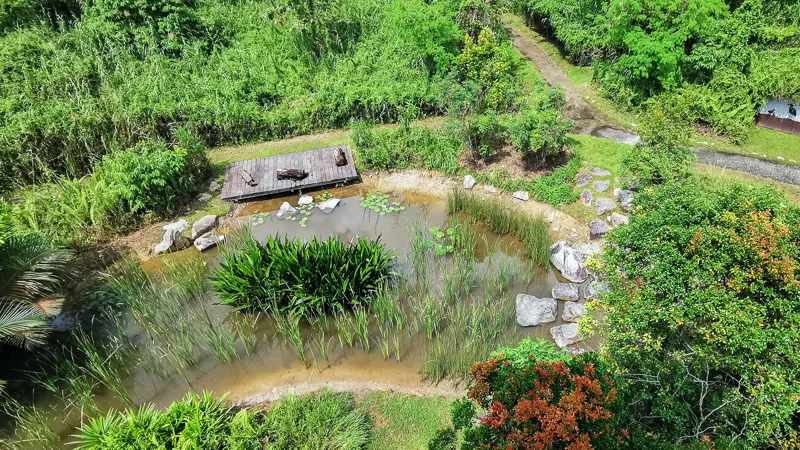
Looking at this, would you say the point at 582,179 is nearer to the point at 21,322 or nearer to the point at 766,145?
the point at 766,145

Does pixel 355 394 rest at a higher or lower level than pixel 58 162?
lower

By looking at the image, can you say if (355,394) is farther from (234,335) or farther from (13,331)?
(13,331)

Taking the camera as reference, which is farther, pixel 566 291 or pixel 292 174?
pixel 292 174

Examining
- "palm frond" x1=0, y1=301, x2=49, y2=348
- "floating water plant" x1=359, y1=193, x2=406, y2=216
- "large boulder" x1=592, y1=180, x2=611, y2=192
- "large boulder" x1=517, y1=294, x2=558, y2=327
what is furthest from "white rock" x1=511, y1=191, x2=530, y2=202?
"palm frond" x1=0, y1=301, x2=49, y2=348

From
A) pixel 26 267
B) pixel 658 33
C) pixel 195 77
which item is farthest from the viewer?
pixel 195 77

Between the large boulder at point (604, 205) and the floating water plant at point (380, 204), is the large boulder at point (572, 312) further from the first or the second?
the floating water plant at point (380, 204)

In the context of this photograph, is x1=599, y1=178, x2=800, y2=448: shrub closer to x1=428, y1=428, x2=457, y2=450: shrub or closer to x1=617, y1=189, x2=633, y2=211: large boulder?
x1=428, y1=428, x2=457, y2=450: shrub

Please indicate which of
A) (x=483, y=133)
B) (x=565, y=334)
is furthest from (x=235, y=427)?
(x=483, y=133)

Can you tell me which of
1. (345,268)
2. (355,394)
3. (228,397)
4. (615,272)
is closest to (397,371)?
(355,394)
